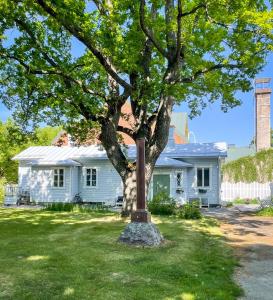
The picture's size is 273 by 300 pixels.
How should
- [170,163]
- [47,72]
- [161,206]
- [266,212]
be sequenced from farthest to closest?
[170,163] < [266,212] < [161,206] < [47,72]

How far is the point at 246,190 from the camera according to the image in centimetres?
3144

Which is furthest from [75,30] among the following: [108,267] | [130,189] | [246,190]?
[246,190]

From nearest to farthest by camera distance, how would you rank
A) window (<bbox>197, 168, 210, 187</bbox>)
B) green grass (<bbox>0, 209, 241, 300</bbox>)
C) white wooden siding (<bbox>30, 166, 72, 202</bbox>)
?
green grass (<bbox>0, 209, 241, 300</bbox>), window (<bbox>197, 168, 210, 187</bbox>), white wooden siding (<bbox>30, 166, 72, 202</bbox>)

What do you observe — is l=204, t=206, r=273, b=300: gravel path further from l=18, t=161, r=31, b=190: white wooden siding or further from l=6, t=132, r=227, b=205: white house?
l=18, t=161, r=31, b=190: white wooden siding

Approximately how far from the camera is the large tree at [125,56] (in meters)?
13.9

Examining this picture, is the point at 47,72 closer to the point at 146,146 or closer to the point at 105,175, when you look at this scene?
the point at 146,146

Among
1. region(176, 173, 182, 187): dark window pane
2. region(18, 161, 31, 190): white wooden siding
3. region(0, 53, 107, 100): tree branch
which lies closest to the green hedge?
region(176, 173, 182, 187): dark window pane

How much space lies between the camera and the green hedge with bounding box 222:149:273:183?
101 feet

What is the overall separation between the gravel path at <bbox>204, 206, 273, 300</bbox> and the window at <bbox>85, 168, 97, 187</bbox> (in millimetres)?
12674

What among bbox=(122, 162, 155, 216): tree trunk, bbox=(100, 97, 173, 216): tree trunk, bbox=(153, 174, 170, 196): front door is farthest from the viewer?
bbox=(153, 174, 170, 196): front door

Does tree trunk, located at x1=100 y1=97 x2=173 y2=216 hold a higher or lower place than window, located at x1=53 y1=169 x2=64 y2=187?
higher

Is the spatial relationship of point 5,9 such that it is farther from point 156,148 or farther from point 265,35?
point 265,35

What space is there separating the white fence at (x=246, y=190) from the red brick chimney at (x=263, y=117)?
3935 millimetres

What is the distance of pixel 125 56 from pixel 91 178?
53.1ft
